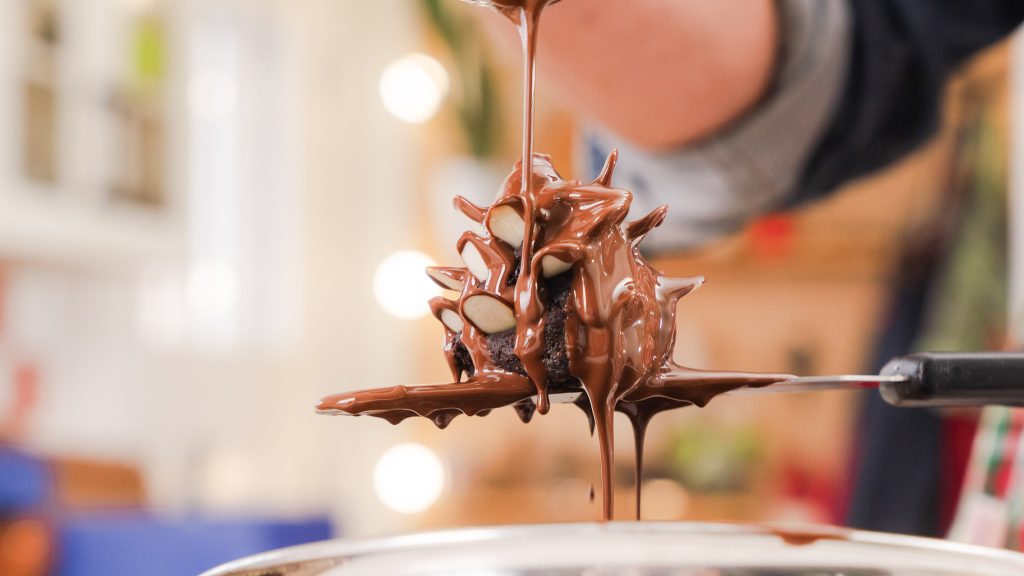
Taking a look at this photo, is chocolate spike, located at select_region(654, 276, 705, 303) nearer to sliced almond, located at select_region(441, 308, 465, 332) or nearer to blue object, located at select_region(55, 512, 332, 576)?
sliced almond, located at select_region(441, 308, 465, 332)

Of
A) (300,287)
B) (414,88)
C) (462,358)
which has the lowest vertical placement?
(462,358)

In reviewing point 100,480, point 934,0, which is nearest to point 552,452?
point 100,480

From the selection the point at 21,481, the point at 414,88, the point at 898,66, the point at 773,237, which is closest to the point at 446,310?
the point at 898,66

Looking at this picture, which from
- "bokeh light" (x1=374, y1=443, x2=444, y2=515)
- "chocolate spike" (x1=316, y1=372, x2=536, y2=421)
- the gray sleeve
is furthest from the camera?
"bokeh light" (x1=374, y1=443, x2=444, y2=515)

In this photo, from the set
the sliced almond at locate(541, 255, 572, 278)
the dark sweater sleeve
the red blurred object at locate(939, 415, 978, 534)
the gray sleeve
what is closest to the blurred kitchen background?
the red blurred object at locate(939, 415, 978, 534)

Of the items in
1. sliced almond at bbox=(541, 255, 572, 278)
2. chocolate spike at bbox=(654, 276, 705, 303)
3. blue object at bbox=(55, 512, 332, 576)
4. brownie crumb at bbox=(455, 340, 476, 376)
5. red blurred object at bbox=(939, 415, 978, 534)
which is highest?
sliced almond at bbox=(541, 255, 572, 278)

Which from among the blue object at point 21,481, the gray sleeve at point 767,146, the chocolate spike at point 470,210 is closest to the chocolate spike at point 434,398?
the chocolate spike at point 470,210

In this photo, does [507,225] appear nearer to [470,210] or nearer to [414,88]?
[470,210]

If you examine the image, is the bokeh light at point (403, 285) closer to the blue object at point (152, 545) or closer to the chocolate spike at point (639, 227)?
the blue object at point (152, 545)
